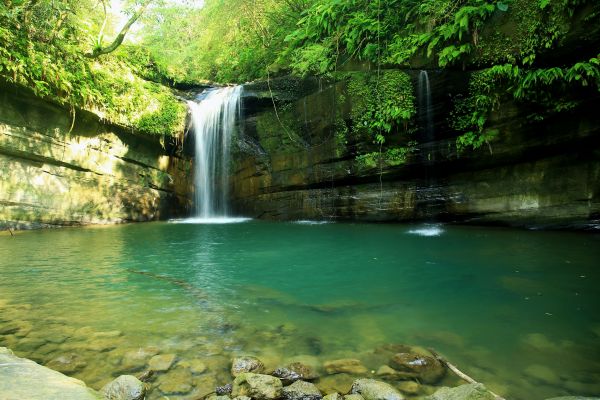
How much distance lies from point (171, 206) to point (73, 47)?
21.0 feet

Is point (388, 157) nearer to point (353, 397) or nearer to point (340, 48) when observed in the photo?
point (340, 48)

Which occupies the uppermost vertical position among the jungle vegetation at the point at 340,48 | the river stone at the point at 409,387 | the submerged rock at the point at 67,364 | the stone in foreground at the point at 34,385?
the jungle vegetation at the point at 340,48

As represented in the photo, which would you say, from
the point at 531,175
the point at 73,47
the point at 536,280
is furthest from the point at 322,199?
the point at 73,47

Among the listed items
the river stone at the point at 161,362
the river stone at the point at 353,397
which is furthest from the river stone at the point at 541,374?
the river stone at the point at 161,362

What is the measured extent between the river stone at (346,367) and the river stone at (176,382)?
0.95 m

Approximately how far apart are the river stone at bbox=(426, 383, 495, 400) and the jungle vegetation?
7.56m

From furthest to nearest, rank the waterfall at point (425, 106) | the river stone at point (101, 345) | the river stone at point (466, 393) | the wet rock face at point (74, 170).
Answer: the wet rock face at point (74, 170)
the waterfall at point (425, 106)
the river stone at point (101, 345)
the river stone at point (466, 393)

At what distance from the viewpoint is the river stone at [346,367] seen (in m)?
2.45

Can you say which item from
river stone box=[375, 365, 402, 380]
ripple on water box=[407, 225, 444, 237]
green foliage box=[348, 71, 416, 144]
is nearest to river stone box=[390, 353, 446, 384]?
river stone box=[375, 365, 402, 380]

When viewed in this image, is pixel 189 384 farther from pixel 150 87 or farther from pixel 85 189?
pixel 150 87

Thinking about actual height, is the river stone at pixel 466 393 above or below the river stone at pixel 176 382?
above

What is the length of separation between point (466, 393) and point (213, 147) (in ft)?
43.5

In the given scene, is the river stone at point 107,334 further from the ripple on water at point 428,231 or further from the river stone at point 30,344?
the ripple on water at point 428,231

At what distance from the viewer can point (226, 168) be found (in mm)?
14141
